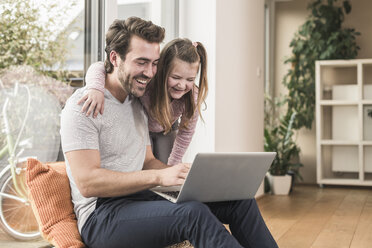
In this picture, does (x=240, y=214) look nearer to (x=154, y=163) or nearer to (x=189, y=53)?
(x=154, y=163)

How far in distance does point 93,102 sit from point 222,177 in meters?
0.47

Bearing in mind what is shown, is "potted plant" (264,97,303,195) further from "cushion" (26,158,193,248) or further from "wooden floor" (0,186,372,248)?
"cushion" (26,158,193,248)

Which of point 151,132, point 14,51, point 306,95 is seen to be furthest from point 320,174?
point 14,51

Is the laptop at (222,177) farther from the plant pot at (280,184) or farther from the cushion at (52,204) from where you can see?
the plant pot at (280,184)

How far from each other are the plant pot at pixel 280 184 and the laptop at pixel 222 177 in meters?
3.25

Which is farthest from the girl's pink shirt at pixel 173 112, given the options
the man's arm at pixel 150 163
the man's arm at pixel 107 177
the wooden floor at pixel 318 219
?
the wooden floor at pixel 318 219

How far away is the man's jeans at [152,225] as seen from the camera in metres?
1.41

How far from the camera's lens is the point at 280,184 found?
4.89m

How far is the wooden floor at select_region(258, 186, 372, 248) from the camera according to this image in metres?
2.84

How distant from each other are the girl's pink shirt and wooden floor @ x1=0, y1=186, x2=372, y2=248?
803 millimetres

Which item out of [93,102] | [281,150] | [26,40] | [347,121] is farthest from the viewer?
[347,121]

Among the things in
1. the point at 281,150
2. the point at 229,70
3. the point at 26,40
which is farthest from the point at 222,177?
the point at 281,150

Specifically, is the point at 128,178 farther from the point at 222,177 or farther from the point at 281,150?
the point at 281,150

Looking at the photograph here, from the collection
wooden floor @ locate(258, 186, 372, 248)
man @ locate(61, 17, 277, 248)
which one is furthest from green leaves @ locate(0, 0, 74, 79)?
wooden floor @ locate(258, 186, 372, 248)
